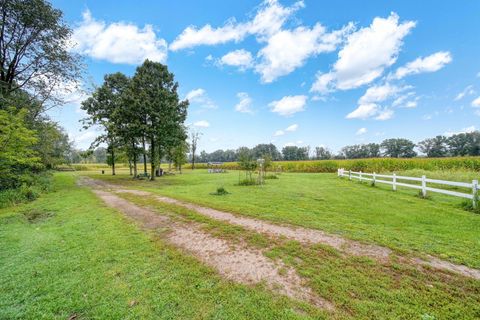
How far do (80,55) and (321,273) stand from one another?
64.0 feet

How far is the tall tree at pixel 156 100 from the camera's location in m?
20.0

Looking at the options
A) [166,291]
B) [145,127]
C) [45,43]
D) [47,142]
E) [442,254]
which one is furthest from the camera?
[145,127]

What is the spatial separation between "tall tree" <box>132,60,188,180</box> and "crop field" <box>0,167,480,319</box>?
1474cm

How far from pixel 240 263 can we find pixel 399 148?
85.4 metres

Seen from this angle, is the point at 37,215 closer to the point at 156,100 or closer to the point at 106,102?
the point at 156,100

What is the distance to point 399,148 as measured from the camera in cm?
7019

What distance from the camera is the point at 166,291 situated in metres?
2.97

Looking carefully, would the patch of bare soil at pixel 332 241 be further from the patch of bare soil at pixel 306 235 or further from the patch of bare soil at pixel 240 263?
the patch of bare soil at pixel 240 263

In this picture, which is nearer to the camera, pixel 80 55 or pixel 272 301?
pixel 272 301

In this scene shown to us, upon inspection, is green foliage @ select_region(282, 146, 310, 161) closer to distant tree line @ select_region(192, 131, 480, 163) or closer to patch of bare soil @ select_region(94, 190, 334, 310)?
distant tree line @ select_region(192, 131, 480, 163)

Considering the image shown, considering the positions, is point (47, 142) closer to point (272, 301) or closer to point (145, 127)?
point (145, 127)

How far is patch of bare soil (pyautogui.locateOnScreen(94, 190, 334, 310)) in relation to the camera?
2951 millimetres

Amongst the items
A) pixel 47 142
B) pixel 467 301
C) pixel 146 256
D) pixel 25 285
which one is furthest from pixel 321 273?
pixel 47 142

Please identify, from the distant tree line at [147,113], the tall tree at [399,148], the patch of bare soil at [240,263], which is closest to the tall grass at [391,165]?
the distant tree line at [147,113]
